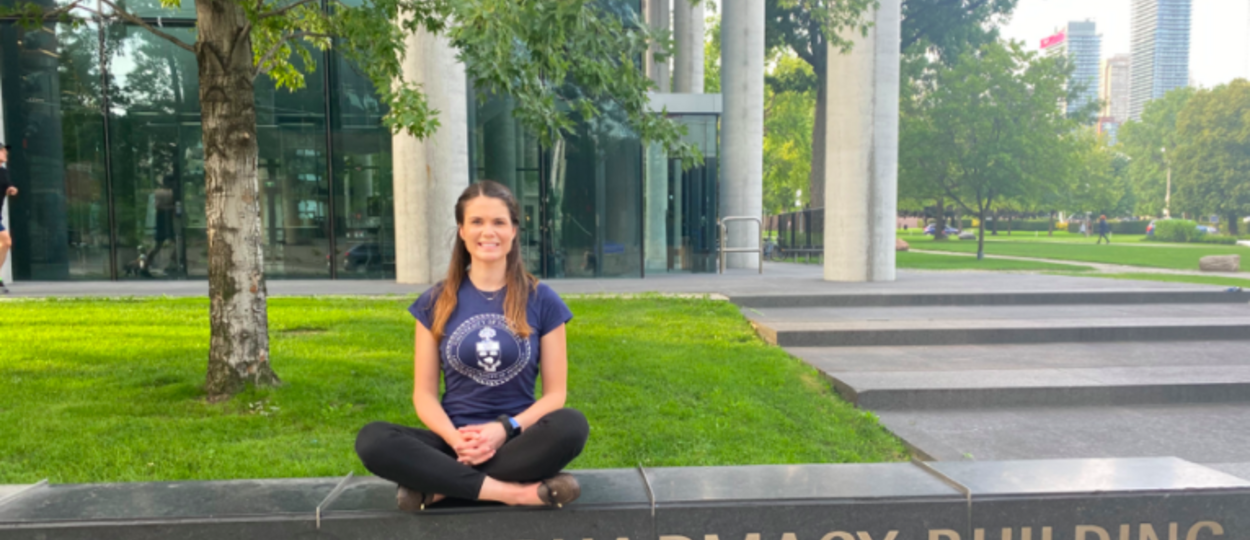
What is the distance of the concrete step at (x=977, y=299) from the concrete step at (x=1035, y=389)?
14.4 ft

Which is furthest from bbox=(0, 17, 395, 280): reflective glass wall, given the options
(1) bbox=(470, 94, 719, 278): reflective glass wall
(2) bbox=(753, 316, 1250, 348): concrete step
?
(2) bbox=(753, 316, 1250, 348): concrete step

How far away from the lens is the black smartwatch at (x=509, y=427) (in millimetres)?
3047

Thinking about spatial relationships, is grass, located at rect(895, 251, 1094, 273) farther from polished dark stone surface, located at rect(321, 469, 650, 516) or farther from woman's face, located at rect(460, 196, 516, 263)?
woman's face, located at rect(460, 196, 516, 263)

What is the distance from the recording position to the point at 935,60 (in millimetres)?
35594

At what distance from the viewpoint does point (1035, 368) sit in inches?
285

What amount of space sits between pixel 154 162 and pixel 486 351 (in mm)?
16277

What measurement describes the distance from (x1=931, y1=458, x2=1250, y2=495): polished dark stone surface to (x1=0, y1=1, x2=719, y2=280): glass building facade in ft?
44.2

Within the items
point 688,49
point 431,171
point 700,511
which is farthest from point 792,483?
point 688,49

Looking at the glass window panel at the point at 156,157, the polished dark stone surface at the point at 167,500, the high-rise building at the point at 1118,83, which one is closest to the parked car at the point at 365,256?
the glass window panel at the point at 156,157

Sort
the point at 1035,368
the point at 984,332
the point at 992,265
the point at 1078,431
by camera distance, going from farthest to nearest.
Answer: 1. the point at 992,265
2. the point at 984,332
3. the point at 1035,368
4. the point at 1078,431

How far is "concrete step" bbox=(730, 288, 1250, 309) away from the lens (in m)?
11.2

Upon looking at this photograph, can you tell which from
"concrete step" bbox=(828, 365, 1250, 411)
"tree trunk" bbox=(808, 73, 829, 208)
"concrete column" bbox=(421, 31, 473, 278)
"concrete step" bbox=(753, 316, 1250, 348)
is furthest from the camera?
"tree trunk" bbox=(808, 73, 829, 208)

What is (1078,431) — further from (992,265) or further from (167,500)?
(992,265)

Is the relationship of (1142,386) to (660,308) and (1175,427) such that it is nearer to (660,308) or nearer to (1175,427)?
(1175,427)
